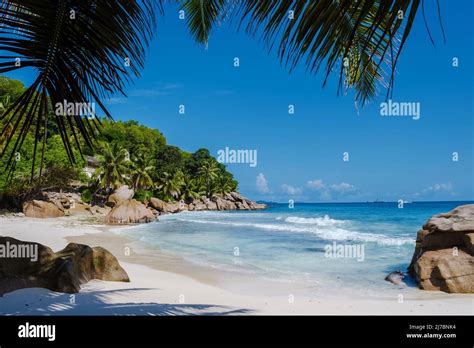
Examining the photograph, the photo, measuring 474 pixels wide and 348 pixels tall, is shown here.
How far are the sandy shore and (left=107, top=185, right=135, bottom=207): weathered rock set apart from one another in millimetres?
28187

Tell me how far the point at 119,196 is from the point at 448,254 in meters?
34.5

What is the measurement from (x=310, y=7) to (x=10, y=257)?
577cm

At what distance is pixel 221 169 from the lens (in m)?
75.9

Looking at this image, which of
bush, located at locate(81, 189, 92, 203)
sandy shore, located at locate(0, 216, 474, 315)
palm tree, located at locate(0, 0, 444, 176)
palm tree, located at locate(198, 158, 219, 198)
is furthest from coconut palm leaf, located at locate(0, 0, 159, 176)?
palm tree, located at locate(198, 158, 219, 198)

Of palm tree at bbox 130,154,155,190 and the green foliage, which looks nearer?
the green foliage

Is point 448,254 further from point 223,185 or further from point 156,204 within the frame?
point 223,185

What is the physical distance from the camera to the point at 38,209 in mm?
29188

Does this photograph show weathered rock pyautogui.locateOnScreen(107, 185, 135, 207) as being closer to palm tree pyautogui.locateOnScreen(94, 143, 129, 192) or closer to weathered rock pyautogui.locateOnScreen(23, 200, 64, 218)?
palm tree pyautogui.locateOnScreen(94, 143, 129, 192)

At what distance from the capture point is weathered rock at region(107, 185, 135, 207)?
126ft

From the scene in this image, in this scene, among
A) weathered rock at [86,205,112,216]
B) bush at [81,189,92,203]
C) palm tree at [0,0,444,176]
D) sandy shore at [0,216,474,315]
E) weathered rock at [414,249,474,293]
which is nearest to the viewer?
palm tree at [0,0,444,176]

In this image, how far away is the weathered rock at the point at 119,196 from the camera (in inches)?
1516

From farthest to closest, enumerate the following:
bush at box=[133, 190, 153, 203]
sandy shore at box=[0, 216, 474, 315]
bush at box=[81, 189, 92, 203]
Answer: bush at box=[133, 190, 153, 203]
bush at box=[81, 189, 92, 203]
sandy shore at box=[0, 216, 474, 315]
